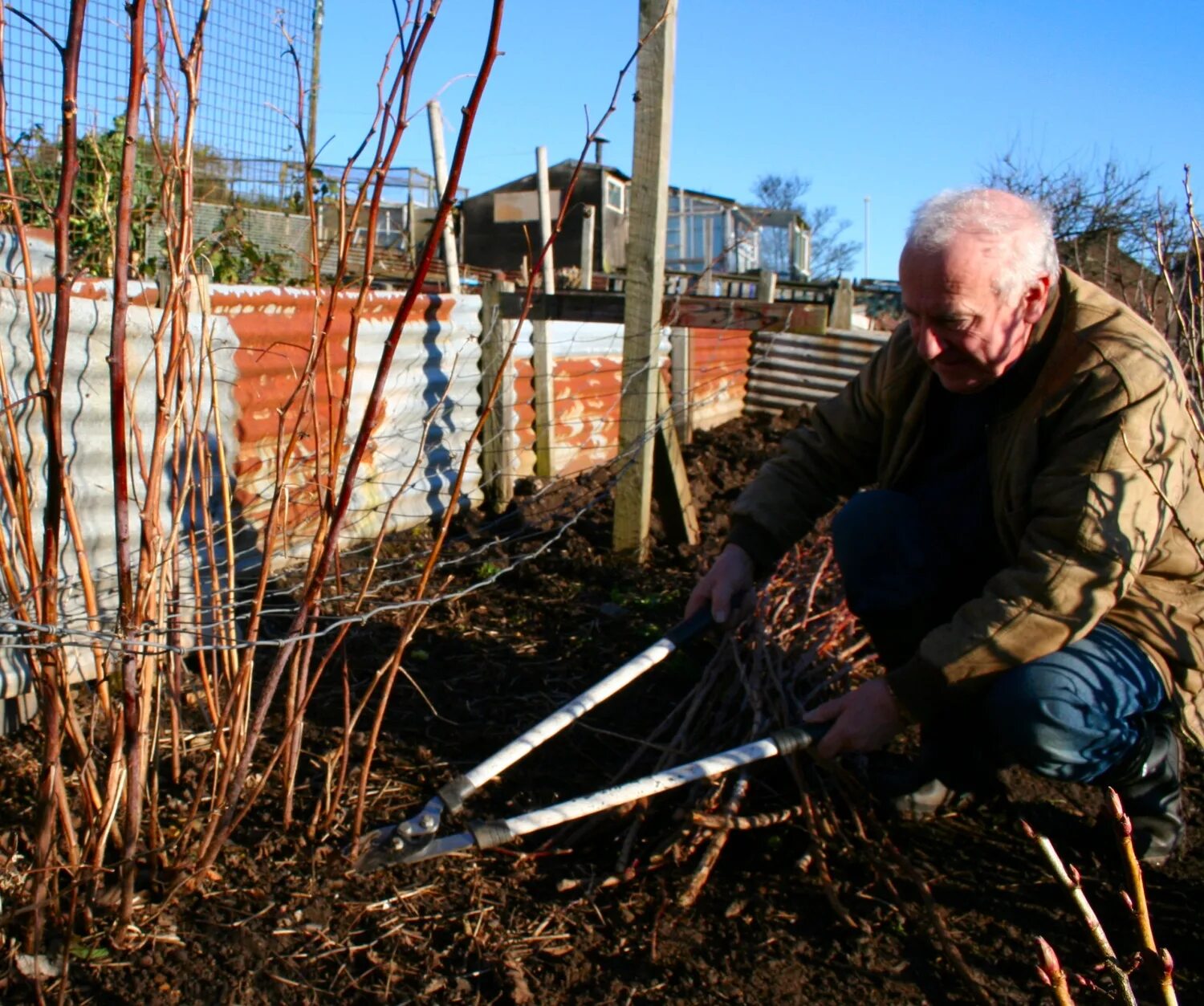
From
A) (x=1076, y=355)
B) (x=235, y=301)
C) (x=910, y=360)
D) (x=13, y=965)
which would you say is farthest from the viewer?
(x=235, y=301)

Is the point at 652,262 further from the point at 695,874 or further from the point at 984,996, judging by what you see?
the point at 984,996

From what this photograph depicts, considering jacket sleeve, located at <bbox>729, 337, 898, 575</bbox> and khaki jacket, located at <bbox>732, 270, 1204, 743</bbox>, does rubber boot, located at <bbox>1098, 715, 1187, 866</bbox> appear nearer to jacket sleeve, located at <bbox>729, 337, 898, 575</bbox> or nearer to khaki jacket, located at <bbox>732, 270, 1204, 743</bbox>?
khaki jacket, located at <bbox>732, 270, 1204, 743</bbox>

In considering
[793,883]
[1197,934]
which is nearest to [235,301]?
[793,883]

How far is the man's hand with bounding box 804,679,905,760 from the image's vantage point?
86.4 inches

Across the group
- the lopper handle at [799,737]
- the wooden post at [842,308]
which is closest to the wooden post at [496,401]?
the lopper handle at [799,737]

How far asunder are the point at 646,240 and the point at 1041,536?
2710mm

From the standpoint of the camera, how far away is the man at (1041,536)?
7.00 feet

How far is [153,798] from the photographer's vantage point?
6.66ft

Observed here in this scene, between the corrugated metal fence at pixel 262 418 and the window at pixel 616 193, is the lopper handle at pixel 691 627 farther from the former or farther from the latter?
the window at pixel 616 193

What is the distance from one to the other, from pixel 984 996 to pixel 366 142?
6.03 feet

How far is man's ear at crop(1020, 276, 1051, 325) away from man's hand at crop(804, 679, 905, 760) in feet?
2.81

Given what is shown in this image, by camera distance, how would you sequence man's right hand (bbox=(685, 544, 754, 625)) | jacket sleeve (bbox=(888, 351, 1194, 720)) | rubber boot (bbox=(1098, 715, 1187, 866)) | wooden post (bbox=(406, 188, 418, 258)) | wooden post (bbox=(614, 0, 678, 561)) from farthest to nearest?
wooden post (bbox=(406, 188, 418, 258)) < wooden post (bbox=(614, 0, 678, 561)) < man's right hand (bbox=(685, 544, 754, 625)) < rubber boot (bbox=(1098, 715, 1187, 866)) < jacket sleeve (bbox=(888, 351, 1194, 720))

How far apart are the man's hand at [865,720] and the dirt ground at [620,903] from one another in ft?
Answer: 0.91

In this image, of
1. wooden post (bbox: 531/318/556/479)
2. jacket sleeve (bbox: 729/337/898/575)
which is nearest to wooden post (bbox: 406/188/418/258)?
wooden post (bbox: 531/318/556/479)
